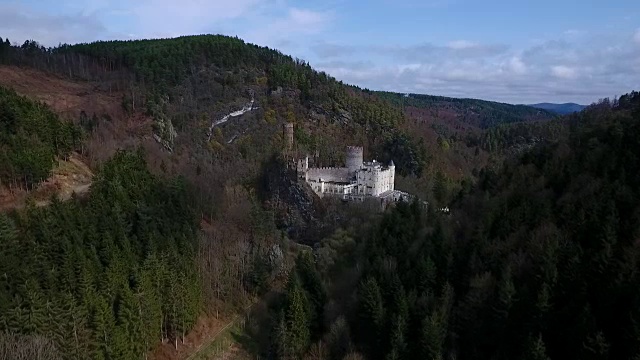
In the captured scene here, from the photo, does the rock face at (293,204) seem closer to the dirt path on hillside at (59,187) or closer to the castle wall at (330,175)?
the castle wall at (330,175)

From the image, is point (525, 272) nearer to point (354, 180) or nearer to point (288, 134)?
point (354, 180)

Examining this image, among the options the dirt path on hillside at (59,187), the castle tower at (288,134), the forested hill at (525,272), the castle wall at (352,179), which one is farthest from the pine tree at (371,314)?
the castle tower at (288,134)

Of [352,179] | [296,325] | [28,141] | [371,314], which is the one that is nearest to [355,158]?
[352,179]

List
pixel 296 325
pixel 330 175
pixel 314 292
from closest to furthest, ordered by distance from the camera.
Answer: pixel 296 325 < pixel 314 292 < pixel 330 175

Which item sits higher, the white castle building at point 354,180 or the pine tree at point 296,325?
the white castle building at point 354,180

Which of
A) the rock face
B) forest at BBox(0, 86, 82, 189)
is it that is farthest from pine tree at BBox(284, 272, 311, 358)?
the rock face

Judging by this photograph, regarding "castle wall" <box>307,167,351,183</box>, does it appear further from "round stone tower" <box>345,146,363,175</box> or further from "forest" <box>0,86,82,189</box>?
"forest" <box>0,86,82,189</box>
